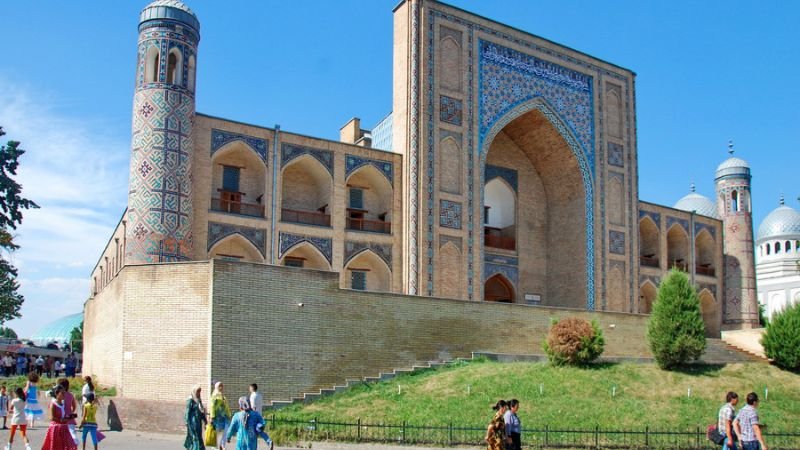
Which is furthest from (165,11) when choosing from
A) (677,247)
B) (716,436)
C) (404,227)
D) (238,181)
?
(677,247)

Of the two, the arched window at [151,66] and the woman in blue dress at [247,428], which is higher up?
the arched window at [151,66]

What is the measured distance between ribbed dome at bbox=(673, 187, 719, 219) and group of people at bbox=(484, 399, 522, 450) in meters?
37.3

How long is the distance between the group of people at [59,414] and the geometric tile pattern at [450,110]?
44.0 ft

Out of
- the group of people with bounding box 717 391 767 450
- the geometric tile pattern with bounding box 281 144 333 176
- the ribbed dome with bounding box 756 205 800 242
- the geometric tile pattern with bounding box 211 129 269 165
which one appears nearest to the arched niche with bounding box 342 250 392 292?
the geometric tile pattern with bounding box 281 144 333 176

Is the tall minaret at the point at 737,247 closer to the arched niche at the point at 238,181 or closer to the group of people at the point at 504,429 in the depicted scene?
the arched niche at the point at 238,181

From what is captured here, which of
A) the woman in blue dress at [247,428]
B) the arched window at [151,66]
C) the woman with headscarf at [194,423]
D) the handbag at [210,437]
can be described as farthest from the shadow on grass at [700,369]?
the arched window at [151,66]

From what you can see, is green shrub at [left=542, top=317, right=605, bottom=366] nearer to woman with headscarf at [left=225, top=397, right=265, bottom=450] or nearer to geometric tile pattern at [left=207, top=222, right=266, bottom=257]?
geometric tile pattern at [left=207, top=222, right=266, bottom=257]

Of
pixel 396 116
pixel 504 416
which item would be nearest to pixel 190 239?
pixel 396 116

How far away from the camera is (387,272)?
24.1 meters

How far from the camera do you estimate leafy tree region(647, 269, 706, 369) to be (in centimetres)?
1900

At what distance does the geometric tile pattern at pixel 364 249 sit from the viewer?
78.2 feet

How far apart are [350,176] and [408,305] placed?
6.28 meters

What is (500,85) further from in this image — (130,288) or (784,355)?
(130,288)

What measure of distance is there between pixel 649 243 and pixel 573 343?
1391 cm
